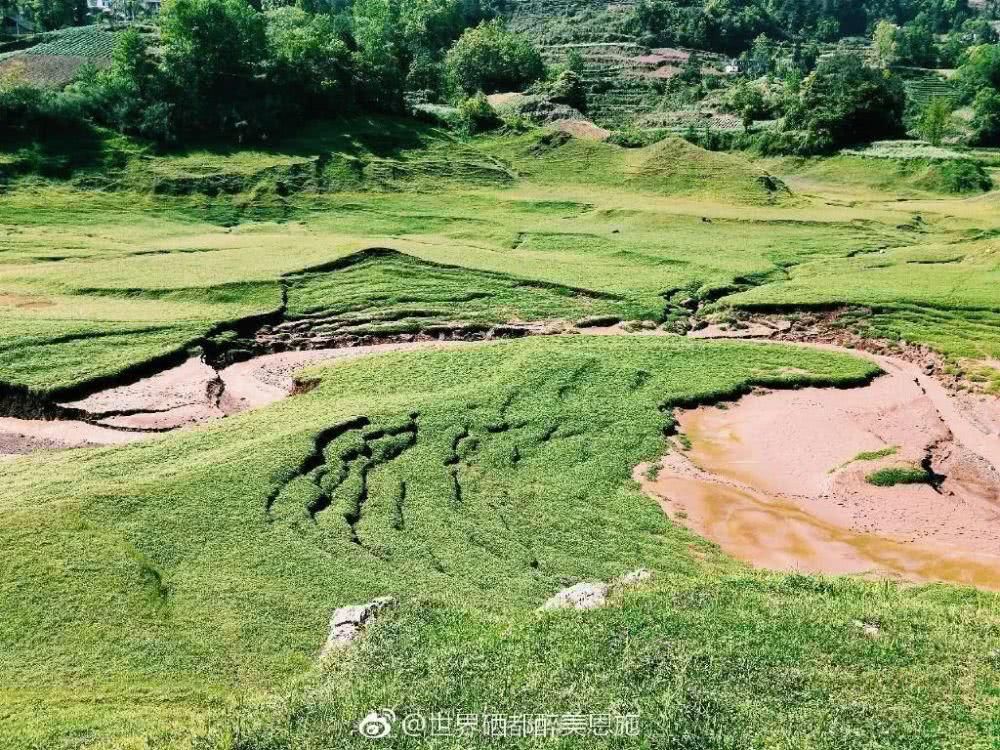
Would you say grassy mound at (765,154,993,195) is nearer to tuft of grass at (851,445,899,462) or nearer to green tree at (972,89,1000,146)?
green tree at (972,89,1000,146)

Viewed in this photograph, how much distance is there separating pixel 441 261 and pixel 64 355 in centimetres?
1508

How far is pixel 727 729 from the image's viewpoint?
10453 millimetres

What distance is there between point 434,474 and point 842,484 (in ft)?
30.8

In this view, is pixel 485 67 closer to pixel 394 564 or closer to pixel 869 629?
pixel 394 564

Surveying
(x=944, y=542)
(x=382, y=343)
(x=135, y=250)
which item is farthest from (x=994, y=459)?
(x=135, y=250)

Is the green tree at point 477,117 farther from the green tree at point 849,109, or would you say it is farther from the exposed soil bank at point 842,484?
the exposed soil bank at point 842,484

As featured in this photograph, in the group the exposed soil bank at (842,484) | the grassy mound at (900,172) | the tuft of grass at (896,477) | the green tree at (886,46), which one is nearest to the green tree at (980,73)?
the grassy mound at (900,172)

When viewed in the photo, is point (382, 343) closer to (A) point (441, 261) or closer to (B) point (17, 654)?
(A) point (441, 261)

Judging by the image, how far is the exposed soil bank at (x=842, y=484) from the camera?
60.3ft

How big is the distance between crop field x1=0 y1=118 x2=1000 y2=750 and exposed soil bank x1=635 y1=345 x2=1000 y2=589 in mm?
869

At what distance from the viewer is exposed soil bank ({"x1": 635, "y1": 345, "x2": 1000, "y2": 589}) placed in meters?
18.4

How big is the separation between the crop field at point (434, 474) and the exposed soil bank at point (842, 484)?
0.87m

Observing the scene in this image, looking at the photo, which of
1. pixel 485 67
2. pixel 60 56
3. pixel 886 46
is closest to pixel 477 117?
pixel 485 67

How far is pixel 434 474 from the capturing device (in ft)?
67.1
